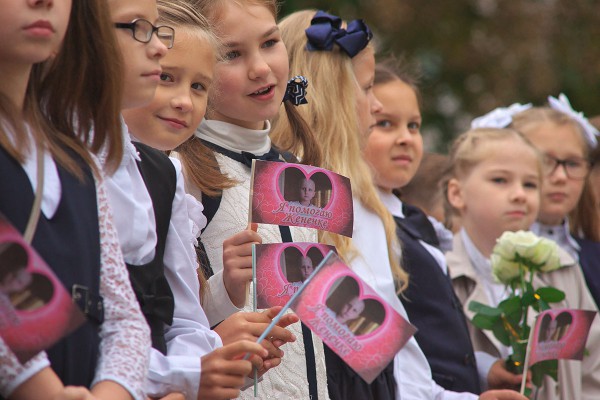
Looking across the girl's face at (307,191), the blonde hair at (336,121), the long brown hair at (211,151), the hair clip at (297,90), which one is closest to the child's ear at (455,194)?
the blonde hair at (336,121)

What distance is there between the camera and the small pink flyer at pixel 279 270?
3279mm

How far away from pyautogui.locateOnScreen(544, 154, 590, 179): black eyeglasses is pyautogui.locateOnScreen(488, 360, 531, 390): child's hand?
1.64m

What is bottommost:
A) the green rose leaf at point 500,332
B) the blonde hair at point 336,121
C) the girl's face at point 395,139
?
the green rose leaf at point 500,332

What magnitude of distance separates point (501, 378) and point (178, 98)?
2.32 metres

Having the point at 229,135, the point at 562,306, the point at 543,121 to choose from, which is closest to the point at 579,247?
the point at 562,306

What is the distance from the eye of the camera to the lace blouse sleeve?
2.43 meters

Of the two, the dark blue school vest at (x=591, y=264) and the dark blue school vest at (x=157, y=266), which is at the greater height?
the dark blue school vest at (x=157, y=266)

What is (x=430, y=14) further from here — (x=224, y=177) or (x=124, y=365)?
(x=124, y=365)

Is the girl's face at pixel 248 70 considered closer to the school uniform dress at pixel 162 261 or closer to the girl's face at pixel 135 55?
the school uniform dress at pixel 162 261

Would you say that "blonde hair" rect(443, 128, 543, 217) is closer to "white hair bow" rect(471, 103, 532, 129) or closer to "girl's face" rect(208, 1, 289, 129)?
"white hair bow" rect(471, 103, 532, 129)

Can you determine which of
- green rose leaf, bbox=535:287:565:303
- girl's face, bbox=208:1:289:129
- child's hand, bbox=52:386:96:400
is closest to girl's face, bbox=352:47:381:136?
girl's face, bbox=208:1:289:129

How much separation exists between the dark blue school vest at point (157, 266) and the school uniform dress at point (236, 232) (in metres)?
0.53

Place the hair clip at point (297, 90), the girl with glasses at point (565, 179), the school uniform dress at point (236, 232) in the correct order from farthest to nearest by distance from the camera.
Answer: the girl with glasses at point (565, 179), the hair clip at point (297, 90), the school uniform dress at point (236, 232)

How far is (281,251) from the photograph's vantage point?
3.32 m
